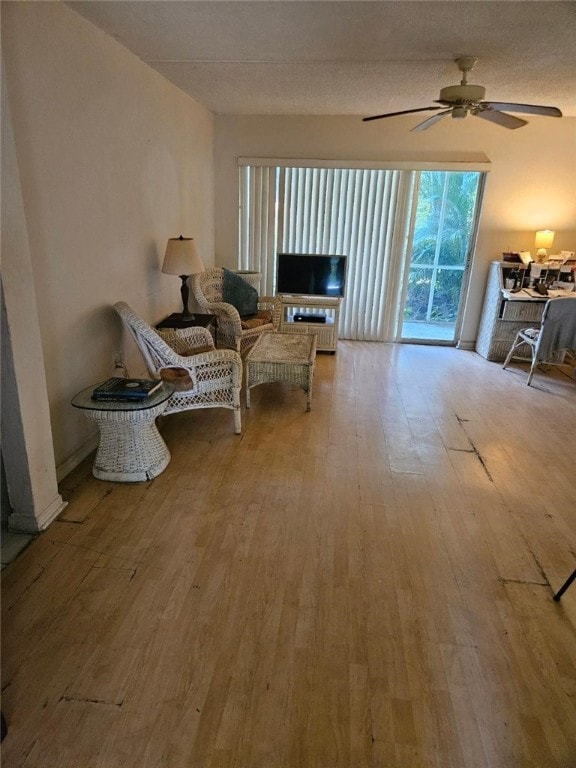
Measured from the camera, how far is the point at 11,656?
1577 mm

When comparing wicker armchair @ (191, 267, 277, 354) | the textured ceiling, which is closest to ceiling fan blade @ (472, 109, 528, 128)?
the textured ceiling

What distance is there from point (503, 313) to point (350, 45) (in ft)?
10.5

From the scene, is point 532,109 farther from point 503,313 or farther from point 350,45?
point 503,313

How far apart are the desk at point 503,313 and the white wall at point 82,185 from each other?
3.53 metres

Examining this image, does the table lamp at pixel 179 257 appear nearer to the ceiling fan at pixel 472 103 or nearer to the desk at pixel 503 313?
the ceiling fan at pixel 472 103

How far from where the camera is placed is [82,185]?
2605mm

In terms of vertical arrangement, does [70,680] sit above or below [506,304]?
below

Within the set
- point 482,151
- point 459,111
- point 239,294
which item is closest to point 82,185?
point 239,294

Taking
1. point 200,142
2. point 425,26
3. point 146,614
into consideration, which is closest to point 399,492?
point 146,614

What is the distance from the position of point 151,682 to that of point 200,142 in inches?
189

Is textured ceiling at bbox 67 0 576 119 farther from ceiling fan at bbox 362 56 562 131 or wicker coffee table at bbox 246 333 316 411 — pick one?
wicker coffee table at bbox 246 333 316 411

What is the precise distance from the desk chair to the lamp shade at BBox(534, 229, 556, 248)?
38.8 inches

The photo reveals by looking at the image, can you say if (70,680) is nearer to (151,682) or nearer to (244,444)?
(151,682)

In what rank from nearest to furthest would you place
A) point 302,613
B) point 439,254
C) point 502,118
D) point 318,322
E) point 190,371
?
point 302,613, point 190,371, point 502,118, point 318,322, point 439,254
